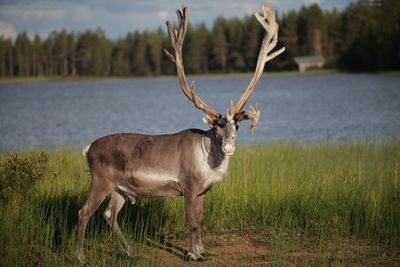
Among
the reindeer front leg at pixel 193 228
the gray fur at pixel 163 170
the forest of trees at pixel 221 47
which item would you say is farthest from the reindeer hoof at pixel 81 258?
the forest of trees at pixel 221 47

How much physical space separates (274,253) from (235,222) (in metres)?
1.70

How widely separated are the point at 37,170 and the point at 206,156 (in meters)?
4.11

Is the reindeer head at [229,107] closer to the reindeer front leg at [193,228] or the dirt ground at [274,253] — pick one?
the reindeer front leg at [193,228]

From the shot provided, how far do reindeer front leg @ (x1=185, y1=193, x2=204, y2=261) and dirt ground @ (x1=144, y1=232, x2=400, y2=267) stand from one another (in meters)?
→ 0.12

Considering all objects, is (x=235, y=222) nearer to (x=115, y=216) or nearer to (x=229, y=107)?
(x=115, y=216)

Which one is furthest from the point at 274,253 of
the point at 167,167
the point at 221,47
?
the point at 221,47

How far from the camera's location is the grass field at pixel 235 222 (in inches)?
336

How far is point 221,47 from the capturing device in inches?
4737

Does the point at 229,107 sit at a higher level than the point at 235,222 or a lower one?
higher

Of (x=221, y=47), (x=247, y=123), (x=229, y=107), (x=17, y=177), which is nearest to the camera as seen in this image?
(x=229, y=107)

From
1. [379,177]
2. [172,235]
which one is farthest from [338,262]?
[379,177]

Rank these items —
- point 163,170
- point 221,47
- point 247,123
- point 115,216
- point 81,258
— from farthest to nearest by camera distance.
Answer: point 221,47 < point 247,123 < point 115,216 < point 163,170 < point 81,258

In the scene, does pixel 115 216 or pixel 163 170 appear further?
pixel 115 216

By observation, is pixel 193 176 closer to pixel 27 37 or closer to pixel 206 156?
pixel 206 156
